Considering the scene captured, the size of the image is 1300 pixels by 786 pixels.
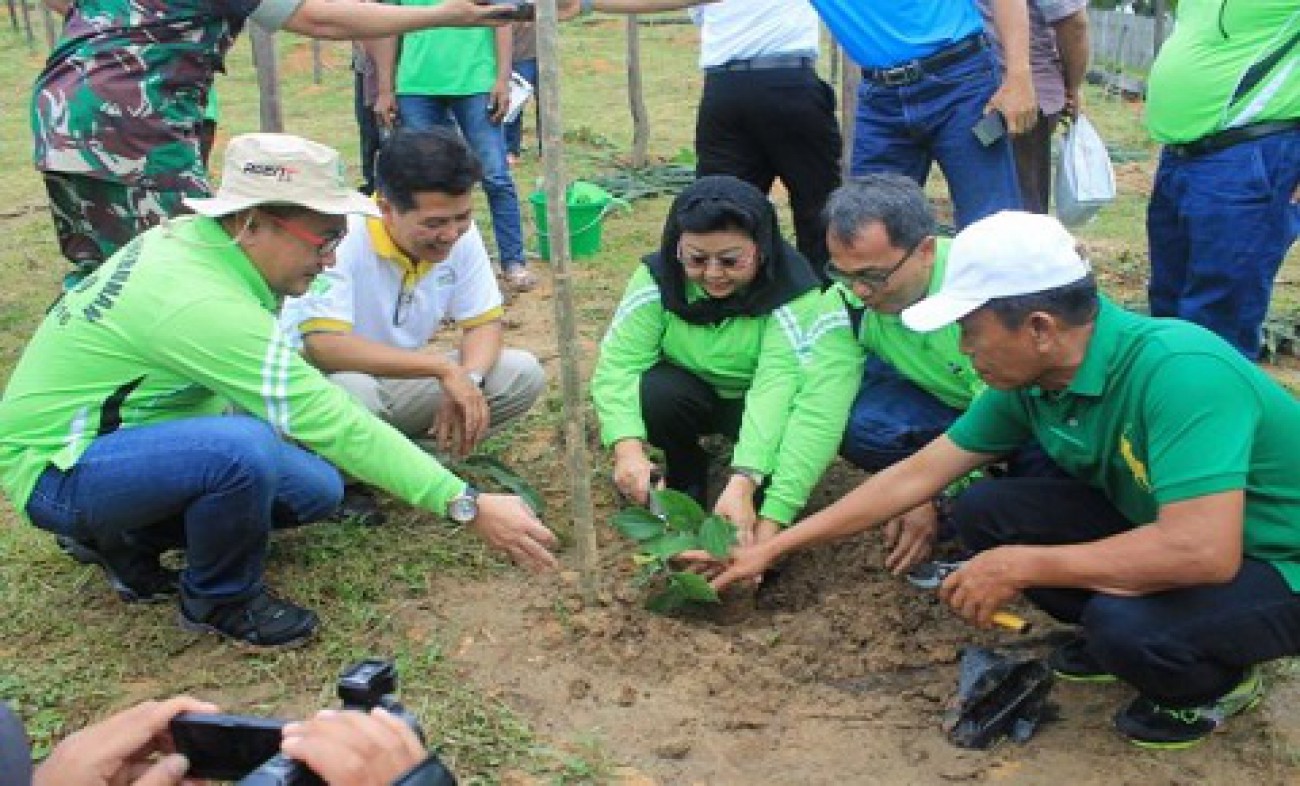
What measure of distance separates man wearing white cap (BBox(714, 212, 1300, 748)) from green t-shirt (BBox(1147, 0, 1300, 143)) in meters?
1.50

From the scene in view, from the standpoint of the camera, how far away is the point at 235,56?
17.9 metres

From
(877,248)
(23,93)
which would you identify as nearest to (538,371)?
(877,248)

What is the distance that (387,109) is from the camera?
19.9ft

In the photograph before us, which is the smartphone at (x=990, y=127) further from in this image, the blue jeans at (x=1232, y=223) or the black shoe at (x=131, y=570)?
the black shoe at (x=131, y=570)

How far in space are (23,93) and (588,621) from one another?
13.6 m

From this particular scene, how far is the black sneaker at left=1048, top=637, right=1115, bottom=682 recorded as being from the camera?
294cm

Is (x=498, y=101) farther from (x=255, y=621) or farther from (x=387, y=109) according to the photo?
(x=255, y=621)

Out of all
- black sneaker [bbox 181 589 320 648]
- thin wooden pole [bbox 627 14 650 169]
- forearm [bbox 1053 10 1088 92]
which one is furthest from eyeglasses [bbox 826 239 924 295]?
thin wooden pole [bbox 627 14 650 169]

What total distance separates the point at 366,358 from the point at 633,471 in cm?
81

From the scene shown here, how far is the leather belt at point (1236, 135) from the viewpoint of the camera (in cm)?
372

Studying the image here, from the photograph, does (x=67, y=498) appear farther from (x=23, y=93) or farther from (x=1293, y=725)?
(x=23, y=93)

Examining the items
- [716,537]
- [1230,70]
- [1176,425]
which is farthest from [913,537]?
[1230,70]

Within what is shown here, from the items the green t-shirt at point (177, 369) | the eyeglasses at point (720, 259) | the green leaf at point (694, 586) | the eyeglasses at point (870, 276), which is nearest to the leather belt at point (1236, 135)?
the eyeglasses at point (870, 276)

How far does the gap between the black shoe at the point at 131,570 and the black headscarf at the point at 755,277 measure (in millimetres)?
1533
